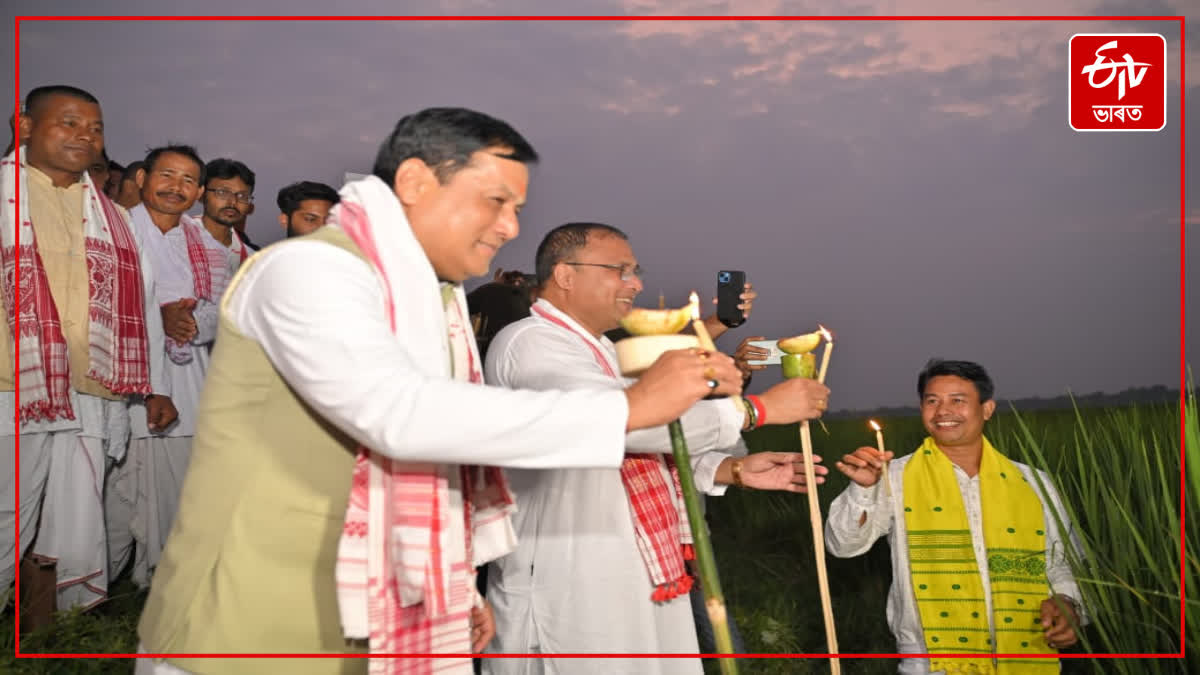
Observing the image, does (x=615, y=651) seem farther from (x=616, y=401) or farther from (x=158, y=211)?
(x=158, y=211)

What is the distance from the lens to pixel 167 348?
541 cm

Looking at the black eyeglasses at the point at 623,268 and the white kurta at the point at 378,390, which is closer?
the white kurta at the point at 378,390

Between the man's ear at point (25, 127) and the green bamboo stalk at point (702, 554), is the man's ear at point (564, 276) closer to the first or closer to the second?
the green bamboo stalk at point (702, 554)

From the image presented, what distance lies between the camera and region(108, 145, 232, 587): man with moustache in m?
5.32

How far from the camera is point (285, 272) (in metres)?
1.77

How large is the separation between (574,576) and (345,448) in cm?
146

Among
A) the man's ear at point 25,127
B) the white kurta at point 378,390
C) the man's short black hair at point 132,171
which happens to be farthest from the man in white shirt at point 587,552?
the man's short black hair at point 132,171

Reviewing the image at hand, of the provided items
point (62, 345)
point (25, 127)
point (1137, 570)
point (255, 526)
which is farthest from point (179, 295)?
point (1137, 570)

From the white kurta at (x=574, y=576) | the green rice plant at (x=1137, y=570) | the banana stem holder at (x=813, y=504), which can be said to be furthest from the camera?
the white kurta at (x=574, y=576)

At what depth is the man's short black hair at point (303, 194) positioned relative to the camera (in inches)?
212

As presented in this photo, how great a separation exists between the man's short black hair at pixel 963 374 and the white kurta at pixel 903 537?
31 centimetres

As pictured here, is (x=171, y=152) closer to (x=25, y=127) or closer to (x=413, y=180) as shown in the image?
(x=25, y=127)

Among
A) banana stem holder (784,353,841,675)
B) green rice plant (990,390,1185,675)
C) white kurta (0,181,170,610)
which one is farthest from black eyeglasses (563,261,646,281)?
white kurta (0,181,170,610)

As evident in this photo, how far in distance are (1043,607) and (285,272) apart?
287cm
